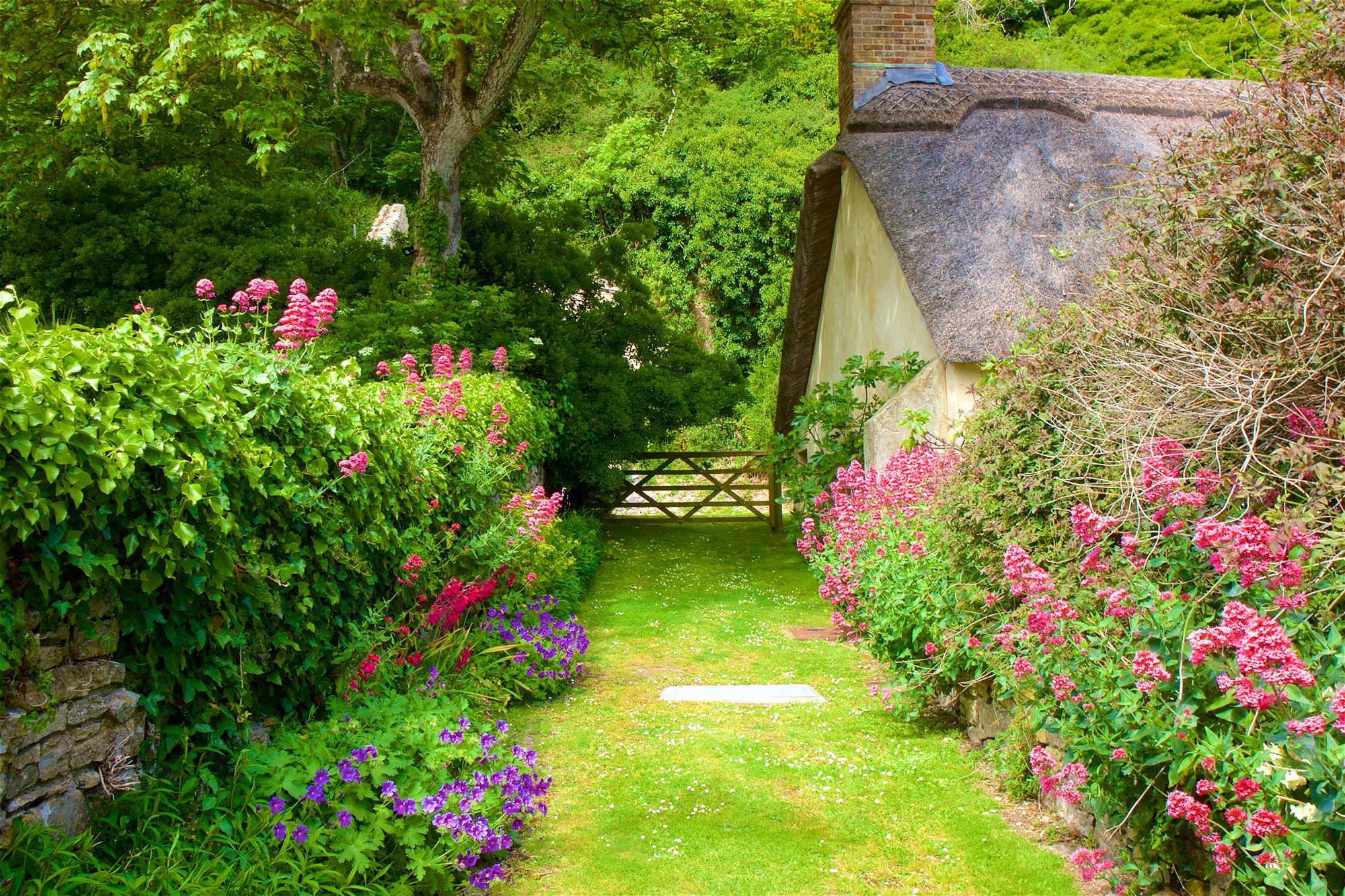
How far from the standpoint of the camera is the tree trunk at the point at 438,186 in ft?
43.7

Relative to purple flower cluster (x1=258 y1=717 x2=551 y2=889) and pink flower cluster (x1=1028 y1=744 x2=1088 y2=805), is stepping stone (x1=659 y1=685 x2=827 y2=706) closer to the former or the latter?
purple flower cluster (x1=258 y1=717 x2=551 y2=889)

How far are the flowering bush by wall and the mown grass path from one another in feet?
1.90

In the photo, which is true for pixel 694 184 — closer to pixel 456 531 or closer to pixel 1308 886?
pixel 456 531

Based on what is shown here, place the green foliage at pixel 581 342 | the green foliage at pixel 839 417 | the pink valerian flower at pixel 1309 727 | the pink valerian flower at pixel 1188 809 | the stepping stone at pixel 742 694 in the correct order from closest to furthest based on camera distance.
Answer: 1. the pink valerian flower at pixel 1309 727
2. the pink valerian flower at pixel 1188 809
3. the stepping stone at pixel 742 694
4. the green foliage at pixel 839 417
5. the green foliage at pixel 581 342

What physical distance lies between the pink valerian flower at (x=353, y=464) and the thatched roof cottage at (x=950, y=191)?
18.1 feet

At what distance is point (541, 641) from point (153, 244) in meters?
10.9

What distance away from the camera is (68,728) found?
9.86 ft

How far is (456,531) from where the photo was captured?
639 cm

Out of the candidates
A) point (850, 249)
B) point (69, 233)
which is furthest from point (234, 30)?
point (850, 249)

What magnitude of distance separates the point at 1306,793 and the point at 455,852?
2832mm

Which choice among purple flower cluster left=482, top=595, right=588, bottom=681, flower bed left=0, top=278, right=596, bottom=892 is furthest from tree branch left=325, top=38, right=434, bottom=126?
flower bed left=0, top=278, right=596, bottom=892

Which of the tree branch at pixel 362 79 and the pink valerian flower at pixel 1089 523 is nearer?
the pink valerian flower at pixel 1089 523

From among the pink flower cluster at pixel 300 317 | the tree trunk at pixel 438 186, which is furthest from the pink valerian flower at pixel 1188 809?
the tree trunk at pixel 438 186

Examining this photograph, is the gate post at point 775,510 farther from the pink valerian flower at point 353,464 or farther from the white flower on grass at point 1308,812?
the white flower on grass at point 1308,812
